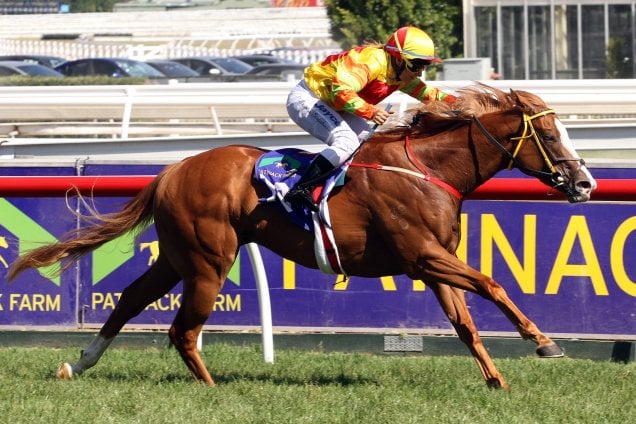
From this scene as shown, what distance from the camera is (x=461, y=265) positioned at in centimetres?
535

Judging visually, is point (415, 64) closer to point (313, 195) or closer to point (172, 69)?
point (313, 195)

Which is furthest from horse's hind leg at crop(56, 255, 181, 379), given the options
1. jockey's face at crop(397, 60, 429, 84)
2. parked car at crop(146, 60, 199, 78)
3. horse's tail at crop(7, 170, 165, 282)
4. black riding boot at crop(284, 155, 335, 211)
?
parked car at crop(146, 60, 199, 78)

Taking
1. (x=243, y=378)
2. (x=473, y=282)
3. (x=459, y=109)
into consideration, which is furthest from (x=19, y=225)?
(x=473, y=282)

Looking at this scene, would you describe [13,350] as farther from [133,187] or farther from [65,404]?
[65,404]

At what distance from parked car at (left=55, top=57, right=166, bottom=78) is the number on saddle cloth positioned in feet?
80.7

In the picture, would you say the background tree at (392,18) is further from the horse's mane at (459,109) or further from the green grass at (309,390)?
the horse's mane at (459,109)

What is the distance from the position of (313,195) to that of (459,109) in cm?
83

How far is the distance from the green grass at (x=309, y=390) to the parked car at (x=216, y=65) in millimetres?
25378

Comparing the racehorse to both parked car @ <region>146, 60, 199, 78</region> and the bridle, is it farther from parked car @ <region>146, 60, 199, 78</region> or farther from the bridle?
parked car @ <region>146, 60, 199, 78</region>

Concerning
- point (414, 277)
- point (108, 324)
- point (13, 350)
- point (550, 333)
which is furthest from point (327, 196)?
point (13, 350)

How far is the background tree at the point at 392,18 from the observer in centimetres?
2289

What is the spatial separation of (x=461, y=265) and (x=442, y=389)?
1.94 feet

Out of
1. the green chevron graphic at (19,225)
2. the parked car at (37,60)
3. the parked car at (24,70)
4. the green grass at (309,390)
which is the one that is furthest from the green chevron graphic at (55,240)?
the parked car at (37,60)

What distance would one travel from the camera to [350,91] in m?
5.38
